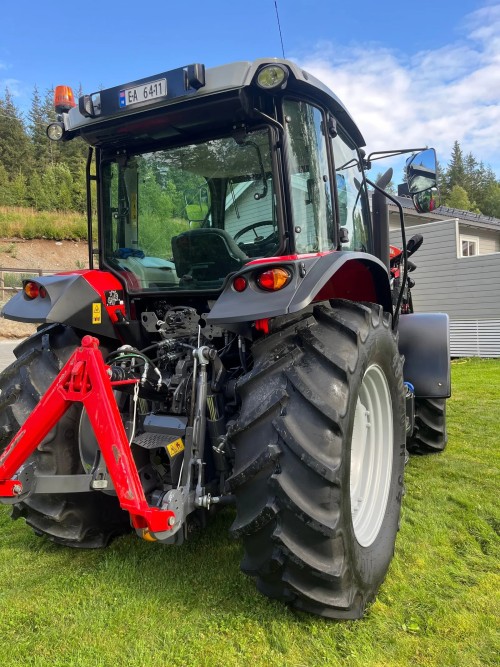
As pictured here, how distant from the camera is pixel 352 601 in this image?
200 centimetres

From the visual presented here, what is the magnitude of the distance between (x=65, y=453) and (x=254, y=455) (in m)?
1.15

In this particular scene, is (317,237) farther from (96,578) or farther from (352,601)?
(96,578)

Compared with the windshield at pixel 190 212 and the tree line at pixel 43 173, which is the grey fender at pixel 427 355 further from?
the tree line at pixel 43 173

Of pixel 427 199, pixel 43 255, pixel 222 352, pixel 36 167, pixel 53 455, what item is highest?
pixel 36 167

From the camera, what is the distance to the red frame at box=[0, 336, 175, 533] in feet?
6.26

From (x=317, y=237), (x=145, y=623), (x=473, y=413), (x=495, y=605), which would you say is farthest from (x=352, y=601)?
(x=473, y=413)

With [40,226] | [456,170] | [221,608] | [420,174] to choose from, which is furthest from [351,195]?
[456,170]

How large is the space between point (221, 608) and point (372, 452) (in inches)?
43.8

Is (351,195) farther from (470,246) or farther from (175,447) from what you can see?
(470,246)

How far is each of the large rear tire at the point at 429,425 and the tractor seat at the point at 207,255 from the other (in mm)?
2314

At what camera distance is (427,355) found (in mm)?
3785

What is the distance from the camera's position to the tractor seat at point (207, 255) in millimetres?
2660

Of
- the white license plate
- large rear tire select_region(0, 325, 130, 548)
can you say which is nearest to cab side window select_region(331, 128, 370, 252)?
the white license plate

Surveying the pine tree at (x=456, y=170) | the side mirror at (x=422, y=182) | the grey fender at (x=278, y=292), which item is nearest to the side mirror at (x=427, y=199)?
the side mirror at (x=422, y=182)
